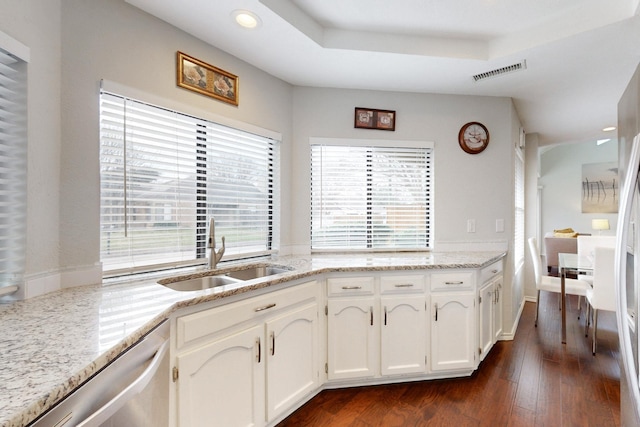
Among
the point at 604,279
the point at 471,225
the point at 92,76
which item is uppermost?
the point at 92,76

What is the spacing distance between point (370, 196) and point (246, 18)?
1688 mm

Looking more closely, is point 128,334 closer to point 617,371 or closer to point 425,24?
point 425,24

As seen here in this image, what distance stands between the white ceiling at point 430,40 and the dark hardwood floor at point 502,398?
235 cm

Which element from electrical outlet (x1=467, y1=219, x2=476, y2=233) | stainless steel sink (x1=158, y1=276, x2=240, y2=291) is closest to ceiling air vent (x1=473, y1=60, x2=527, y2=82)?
electrical outlet (x1=467, y1=219, x2=476, y2=233)

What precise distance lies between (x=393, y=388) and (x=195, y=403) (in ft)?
4.66

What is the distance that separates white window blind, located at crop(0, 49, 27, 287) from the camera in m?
1.20

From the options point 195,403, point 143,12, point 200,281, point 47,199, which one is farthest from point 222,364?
point 143,12

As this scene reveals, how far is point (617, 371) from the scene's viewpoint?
7.70 feet

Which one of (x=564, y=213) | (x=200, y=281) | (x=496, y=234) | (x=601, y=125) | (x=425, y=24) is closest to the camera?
(x=200, y=281)

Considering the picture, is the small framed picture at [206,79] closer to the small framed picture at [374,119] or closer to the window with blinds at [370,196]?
the window with blinds at [370,196]

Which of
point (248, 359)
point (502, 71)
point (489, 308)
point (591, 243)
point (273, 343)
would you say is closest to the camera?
point (248, 359)

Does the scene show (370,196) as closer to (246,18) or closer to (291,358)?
(291,358)

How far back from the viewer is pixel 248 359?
1.54m

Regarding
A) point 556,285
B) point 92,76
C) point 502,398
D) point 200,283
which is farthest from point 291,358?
point 556,285
